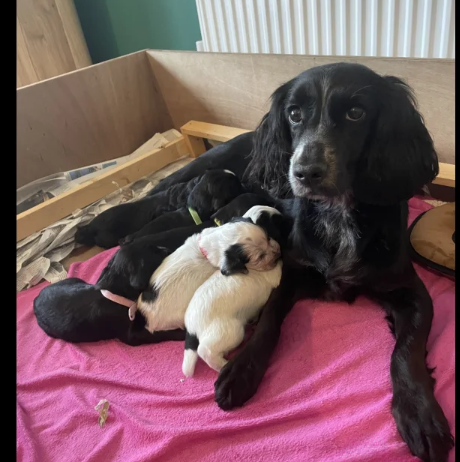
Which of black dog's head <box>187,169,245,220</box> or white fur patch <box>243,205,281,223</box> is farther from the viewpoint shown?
black dog's head <box>187,169,245,220</box>

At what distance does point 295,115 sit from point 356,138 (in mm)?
193

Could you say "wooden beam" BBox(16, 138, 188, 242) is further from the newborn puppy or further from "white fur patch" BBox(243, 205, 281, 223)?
"white fur patch" BBox(243, 205, 281, 223)

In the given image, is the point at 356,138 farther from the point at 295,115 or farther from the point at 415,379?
Answer: the point at 415,379

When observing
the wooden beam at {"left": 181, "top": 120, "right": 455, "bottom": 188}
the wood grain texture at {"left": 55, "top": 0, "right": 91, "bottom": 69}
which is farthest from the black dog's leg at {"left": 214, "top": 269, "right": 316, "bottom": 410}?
the wood grain texture at {"left": 55, "top": 0, "right": 91, "bottom": 69}

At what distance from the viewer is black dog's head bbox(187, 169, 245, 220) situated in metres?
1.76

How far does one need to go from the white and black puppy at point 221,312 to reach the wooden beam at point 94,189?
3.45 feet

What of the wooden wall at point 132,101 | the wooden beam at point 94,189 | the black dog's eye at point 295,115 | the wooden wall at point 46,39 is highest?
the wooden wall at point 46,39

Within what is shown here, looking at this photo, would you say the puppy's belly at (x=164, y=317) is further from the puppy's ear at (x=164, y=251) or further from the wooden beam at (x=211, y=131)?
the wooden beam at (x=211, y=131)

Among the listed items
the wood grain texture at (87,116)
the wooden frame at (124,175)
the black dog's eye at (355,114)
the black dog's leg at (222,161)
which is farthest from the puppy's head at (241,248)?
the wood grain texture at (87,116)

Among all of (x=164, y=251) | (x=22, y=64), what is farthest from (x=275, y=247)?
(x=22, y=64)

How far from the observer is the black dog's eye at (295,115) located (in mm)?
1230

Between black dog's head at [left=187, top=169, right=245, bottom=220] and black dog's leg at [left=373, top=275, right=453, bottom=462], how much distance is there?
0.72 meters

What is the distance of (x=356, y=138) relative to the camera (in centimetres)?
116
